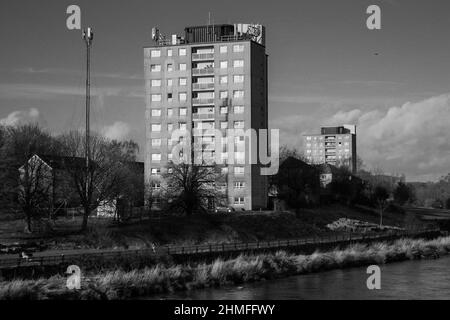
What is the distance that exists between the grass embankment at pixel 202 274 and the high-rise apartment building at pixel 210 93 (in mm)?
32588

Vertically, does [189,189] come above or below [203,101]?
below

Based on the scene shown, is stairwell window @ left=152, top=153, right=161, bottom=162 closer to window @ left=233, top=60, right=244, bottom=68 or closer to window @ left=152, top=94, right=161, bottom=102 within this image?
window @ left=152, top=94, right=161, bottom=102

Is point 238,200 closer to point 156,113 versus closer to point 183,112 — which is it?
point 183,112

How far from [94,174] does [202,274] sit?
30.0 metres

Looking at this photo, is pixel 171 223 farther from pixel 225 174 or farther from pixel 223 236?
pixel 225 174

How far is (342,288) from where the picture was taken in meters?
47.5

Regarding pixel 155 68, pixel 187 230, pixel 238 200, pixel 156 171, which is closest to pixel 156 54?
pixel 155 68

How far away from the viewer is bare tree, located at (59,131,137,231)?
7362 centimetres

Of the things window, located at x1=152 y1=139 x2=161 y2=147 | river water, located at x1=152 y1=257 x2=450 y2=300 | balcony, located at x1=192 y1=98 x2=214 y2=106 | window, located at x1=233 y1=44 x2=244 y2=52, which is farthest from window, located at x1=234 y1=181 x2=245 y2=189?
river water, located at x1=152 y1=257 x2=450 y2=300

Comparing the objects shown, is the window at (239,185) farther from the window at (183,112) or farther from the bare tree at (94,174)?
the bare tree at (94,174)

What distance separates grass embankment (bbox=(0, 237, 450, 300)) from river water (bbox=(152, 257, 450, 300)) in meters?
1.38

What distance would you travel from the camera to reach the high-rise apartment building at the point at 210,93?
10212 centimetres

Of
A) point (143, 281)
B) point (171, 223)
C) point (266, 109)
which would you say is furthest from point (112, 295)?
point (266, 109)

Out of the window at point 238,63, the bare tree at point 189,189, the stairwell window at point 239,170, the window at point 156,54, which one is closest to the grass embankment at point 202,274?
the bare tree at point 189,189
